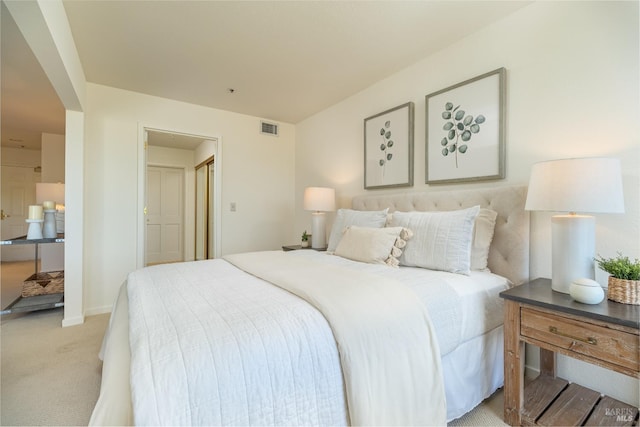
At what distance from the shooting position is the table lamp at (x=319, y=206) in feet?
10.9

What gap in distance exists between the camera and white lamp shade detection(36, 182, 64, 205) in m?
3.74

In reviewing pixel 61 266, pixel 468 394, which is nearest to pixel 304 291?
pixel 468 394

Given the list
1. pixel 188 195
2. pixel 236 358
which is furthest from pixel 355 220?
pixel 188 195

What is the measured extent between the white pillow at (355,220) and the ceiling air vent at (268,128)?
6.74ft

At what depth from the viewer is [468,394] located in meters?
1.53

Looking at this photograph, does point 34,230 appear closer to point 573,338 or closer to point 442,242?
point 442,242

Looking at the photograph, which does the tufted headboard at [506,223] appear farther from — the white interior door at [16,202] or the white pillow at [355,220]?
the white interior door at [16,202]

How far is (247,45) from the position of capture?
2.37 metres

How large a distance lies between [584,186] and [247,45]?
248 centimetres

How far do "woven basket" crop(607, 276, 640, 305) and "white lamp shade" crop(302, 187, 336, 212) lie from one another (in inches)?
95.0

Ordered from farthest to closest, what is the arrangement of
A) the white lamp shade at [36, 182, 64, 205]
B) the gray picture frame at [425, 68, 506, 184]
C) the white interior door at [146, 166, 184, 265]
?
the white interior door at [146, 166, 184, 265], the white lamp shade at [36, 182, 64, 205], the gray picture frame at [425, 68, 506, 184]

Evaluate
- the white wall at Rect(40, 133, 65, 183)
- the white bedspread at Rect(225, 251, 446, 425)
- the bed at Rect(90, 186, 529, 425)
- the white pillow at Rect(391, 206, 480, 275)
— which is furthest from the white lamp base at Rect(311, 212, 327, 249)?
the white wall at Rect(40, 133, 65, 183)

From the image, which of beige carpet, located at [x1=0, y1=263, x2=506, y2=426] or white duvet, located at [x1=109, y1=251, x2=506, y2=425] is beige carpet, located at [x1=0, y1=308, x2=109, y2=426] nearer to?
beige carpet, located at [x1=0, y1=263, x2=506, y2=426]

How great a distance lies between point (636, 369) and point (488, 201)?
118cm
